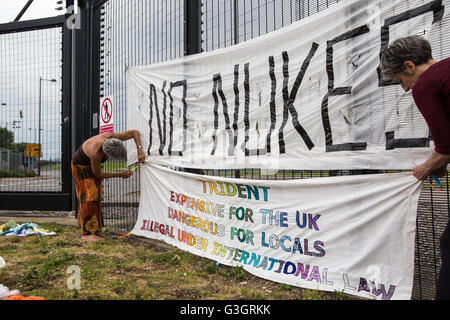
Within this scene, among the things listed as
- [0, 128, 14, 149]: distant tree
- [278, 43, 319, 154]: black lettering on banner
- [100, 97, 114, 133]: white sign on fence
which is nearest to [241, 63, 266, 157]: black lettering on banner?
[278, 43, 319, 154]: black lettering on banner

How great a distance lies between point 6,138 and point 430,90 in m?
8.61

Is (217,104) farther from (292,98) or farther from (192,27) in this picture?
(192,27)

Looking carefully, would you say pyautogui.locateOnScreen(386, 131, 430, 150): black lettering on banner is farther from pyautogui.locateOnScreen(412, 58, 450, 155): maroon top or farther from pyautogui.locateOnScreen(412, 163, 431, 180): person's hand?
pyautogui.locateOnScreen(412, 58, 450, 155): maroon top

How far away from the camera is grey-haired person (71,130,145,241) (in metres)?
4.42

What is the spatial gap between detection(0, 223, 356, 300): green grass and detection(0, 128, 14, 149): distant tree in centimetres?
401

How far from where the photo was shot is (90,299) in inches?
96.3

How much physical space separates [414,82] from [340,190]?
97cm

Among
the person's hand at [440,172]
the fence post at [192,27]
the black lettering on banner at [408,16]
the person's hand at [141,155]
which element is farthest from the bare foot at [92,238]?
the person's hand at [440,172]

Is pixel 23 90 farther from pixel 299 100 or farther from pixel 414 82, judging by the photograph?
pixel 414 82

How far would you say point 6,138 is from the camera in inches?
301

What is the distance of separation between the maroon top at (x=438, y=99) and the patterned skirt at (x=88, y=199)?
4.21 m

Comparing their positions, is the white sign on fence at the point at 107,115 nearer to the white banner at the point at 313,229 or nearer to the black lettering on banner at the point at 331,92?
the white banner at the point at 313,229

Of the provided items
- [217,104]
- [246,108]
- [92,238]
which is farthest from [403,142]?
[92,238]

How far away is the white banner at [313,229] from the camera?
2.21 metres
